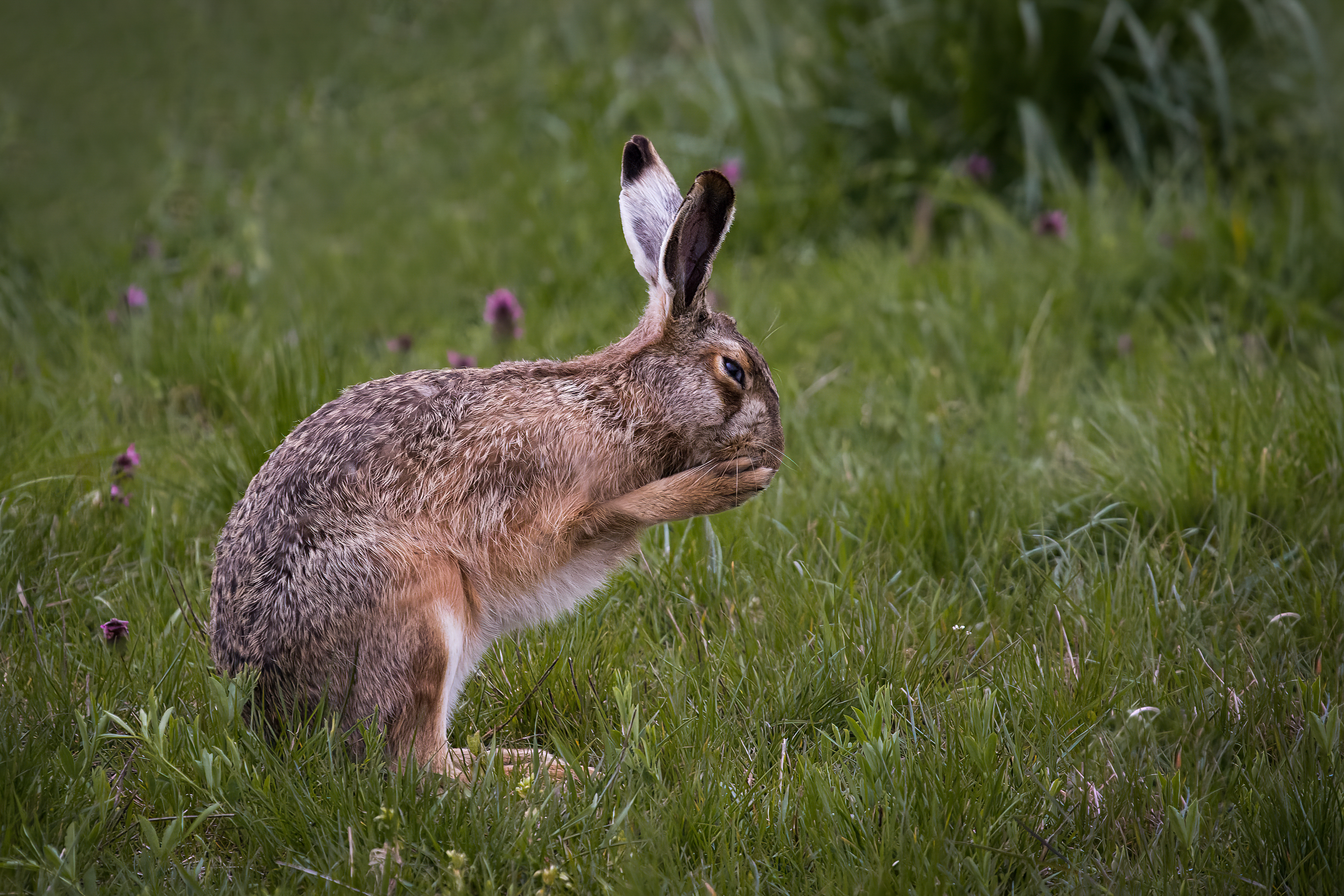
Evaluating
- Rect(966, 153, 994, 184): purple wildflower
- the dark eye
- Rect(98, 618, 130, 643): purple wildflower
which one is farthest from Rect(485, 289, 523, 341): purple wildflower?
Rect(966, 153, 994, 184): purple wildflower

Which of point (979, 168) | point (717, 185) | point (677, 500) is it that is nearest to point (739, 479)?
point (677, 500)

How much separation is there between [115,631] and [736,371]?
2.02 metres

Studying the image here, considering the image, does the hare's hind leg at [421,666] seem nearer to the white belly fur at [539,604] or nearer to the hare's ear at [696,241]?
the white belly fur at [539,604]

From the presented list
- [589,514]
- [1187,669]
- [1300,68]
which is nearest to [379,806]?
[589,514]

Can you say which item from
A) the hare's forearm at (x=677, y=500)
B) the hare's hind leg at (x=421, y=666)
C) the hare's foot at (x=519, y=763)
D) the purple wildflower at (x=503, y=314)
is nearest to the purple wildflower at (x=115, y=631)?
the hare's hind leg at (x=421, y=666)

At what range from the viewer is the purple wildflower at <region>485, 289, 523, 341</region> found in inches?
212

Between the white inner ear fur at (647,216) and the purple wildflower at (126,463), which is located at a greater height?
the white inner ear fur at (647,216)

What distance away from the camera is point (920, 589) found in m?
3.93

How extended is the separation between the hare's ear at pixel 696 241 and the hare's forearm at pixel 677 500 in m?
0.58

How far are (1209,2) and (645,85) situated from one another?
12.9 feet

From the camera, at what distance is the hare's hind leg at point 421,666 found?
9.80ft

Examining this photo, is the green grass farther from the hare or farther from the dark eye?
the dark eye

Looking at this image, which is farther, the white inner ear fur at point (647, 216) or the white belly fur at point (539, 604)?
the white inner ear fur at point (647, 216)

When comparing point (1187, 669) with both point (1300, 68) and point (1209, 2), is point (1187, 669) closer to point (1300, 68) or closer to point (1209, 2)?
point (1209, 2)
